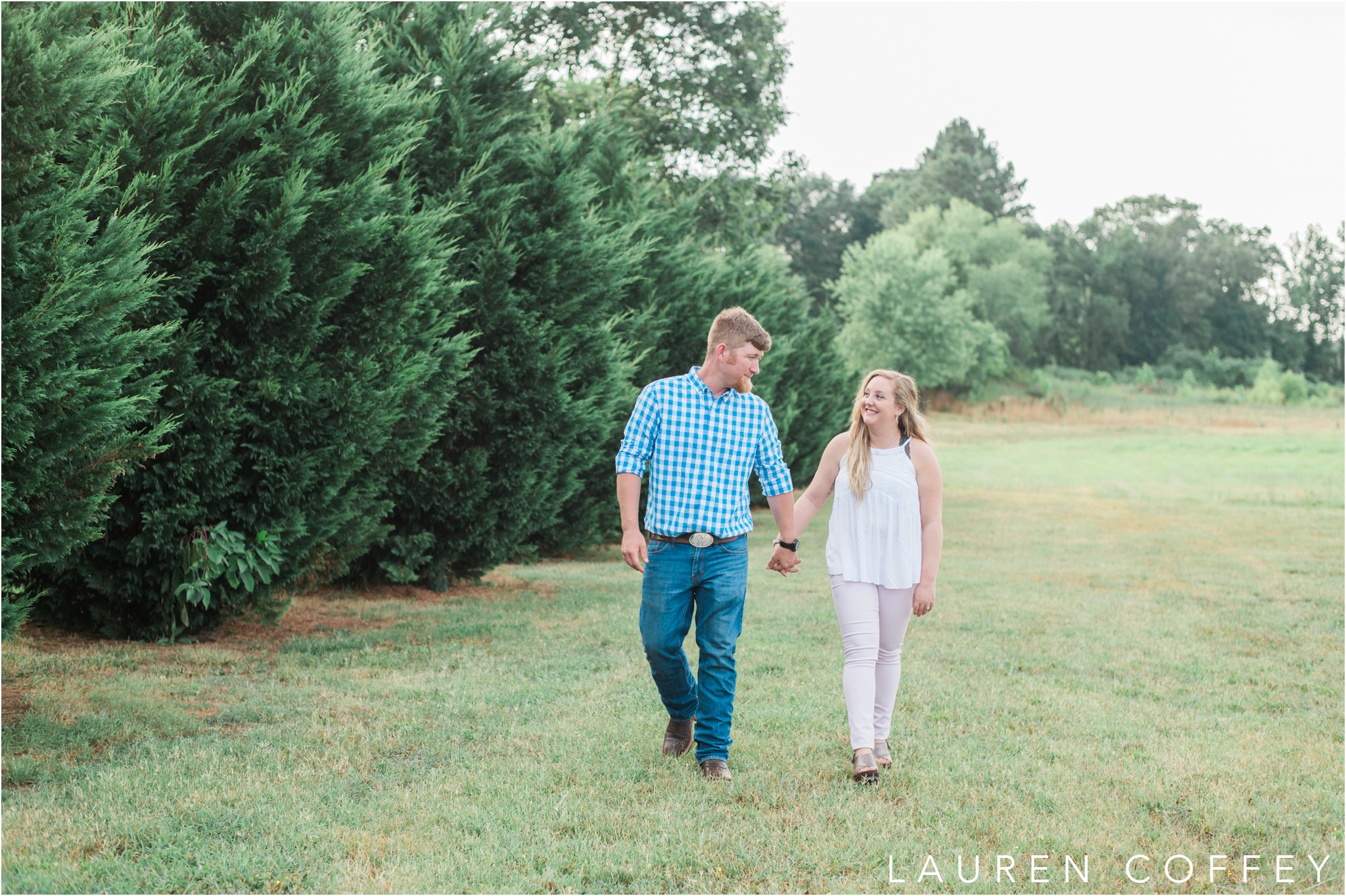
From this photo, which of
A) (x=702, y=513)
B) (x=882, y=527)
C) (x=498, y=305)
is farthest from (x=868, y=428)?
(x=498, y=305)

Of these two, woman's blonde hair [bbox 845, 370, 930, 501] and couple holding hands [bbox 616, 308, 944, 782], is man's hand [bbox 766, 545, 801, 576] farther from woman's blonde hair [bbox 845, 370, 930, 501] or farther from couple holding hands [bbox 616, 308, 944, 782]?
woman's blonde hair [bbox 845, 370, 930, 501]

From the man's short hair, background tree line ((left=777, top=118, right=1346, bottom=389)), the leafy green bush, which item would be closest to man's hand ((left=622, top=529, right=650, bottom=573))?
the man's short hair

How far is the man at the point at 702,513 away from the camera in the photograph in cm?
520

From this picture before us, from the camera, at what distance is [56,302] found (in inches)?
203

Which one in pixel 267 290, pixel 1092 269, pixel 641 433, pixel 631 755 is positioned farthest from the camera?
pixel 1092 269

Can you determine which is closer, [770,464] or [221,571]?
[770,464]

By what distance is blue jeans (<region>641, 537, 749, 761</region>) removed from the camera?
5.21 metres

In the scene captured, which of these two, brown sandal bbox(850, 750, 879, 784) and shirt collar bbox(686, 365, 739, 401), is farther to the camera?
shirt collar bbox(686, 365, 739, 401)

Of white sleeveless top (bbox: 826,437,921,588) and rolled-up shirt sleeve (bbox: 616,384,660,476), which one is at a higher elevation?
rolled-up shirt sleeve (bbox: 616,384,660,476)

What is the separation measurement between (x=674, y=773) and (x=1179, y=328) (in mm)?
87239

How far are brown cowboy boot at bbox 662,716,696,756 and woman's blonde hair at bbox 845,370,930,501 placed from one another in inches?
56.4

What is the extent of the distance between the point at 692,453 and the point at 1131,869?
8.25 ft

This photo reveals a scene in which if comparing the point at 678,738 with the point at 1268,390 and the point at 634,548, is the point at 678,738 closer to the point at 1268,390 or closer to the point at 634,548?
the point at 634,548

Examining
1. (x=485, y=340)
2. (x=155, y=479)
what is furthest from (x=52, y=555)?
(x=485, y=340)
